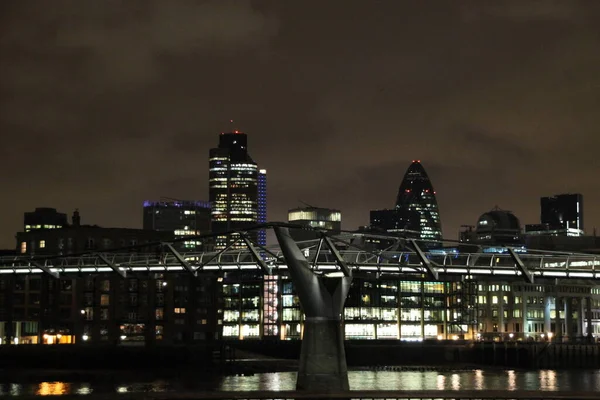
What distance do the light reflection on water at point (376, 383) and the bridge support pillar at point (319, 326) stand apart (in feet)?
75.1

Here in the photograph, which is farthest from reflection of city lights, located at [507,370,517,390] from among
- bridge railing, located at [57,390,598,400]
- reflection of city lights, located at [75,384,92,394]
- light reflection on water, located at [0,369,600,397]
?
bridge railing, located at [57,390,598,400]

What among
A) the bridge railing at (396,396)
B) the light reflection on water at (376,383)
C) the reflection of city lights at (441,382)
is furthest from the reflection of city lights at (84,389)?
the reflection of city lights at (441,382)

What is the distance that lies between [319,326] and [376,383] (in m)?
37.6

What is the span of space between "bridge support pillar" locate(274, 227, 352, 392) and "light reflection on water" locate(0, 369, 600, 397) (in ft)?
75.1

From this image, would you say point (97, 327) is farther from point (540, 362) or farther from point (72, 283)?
point (540, 362)

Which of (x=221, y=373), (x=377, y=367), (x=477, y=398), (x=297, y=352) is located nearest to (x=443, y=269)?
(x=477, y=398)

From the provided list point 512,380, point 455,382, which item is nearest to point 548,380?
point 512,380

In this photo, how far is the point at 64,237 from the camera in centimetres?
18312

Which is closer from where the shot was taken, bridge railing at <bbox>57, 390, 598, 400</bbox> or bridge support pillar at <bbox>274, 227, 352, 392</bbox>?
bridge railing at <bbox>57, 390, 598, 400</bbox>

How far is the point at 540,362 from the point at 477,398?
394 feet

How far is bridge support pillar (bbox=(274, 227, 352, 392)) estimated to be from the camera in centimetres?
9106

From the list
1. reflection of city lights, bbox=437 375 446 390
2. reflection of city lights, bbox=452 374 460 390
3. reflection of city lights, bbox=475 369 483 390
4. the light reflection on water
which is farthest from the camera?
reflection of city lights, bbox=475 369 483 390

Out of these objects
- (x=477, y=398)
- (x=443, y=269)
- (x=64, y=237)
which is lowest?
(x=477, y=398)

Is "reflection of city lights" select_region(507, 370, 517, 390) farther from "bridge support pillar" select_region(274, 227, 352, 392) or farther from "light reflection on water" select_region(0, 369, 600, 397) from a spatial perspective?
"bridge support pillar" select_region(274, 227, 352, 392)
